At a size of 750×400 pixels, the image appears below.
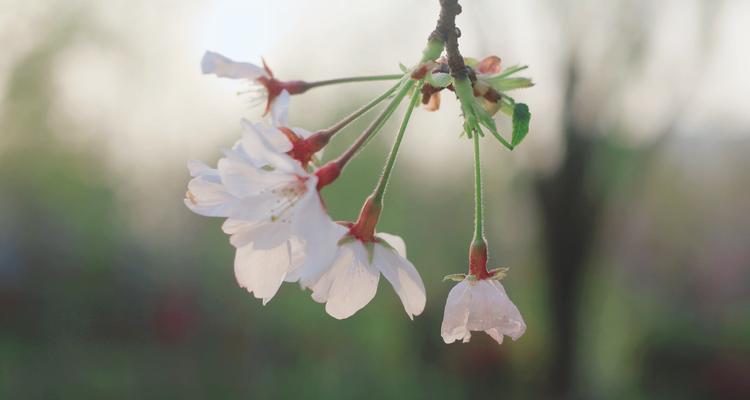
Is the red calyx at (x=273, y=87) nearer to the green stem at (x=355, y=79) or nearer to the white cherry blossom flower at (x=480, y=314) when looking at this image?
the green stem at (x=355, y=79)

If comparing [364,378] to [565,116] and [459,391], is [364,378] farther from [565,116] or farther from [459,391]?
[565,116]

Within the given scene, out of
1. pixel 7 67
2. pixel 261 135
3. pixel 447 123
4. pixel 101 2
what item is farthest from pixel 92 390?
pixel 261 135

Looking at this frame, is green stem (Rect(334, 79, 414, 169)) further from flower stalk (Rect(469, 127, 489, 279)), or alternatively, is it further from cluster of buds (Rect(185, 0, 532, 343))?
flower stalk (Rect(469, 127, 489, 279))

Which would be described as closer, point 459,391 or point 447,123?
point 447,123

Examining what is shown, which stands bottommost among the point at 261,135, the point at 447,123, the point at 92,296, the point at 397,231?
the point at 92,296

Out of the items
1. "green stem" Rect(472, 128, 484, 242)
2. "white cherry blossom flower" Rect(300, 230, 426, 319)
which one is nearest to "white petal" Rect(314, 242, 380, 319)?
"white cherry blossom flower" Rect(300, 230, 426, 319)

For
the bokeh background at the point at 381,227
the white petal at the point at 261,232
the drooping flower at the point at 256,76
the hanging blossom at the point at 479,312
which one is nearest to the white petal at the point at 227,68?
the drooping flower at the point at 256,76

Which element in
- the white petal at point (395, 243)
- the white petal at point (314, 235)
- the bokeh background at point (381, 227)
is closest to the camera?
the white petal at point (314, 235)
